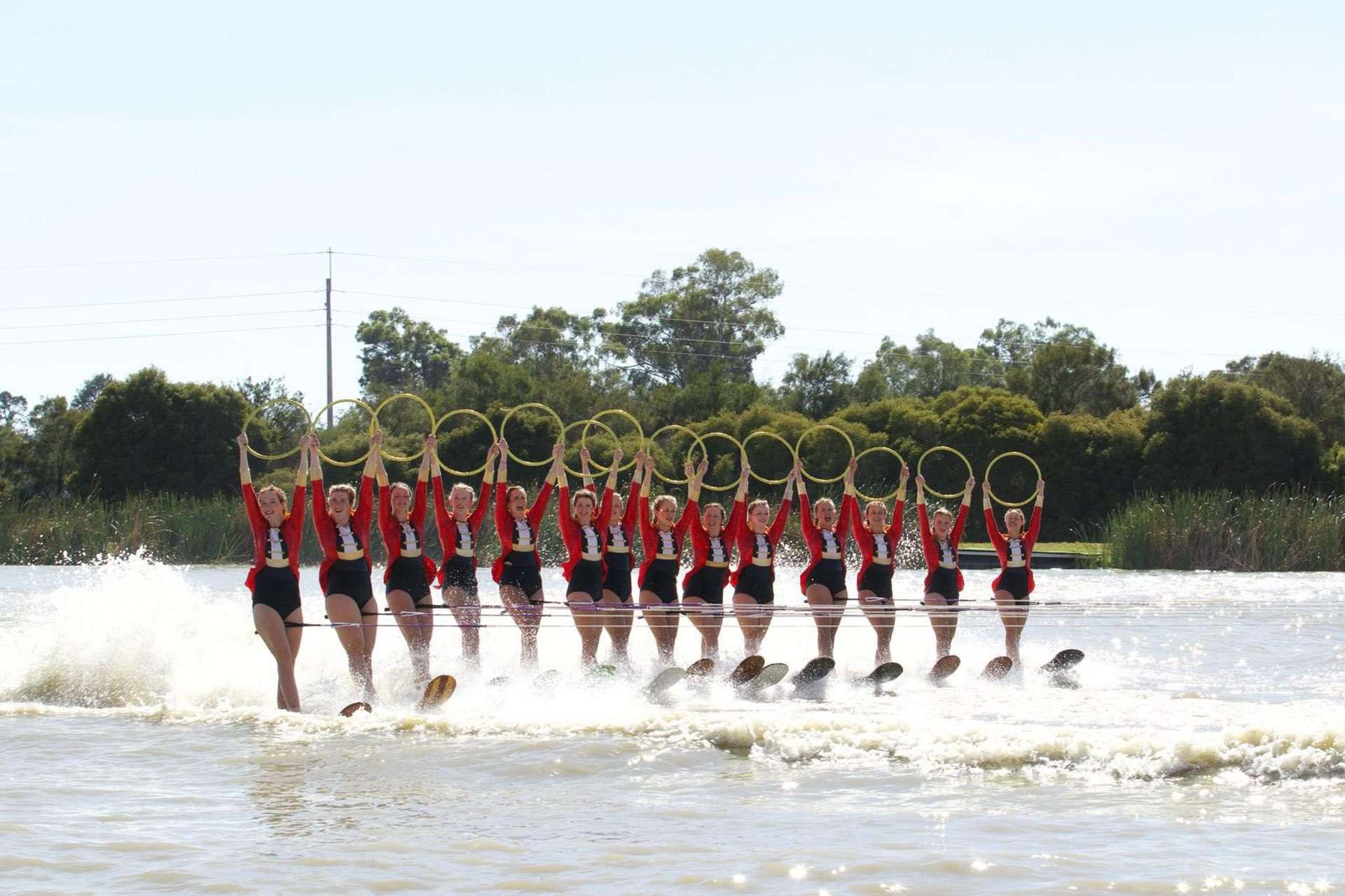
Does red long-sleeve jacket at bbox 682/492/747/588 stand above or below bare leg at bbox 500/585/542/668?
above

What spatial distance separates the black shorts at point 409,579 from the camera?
10.9 metres

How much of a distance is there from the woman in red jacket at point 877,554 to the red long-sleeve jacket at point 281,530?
4.35 m

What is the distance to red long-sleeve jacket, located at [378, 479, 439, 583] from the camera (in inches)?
432

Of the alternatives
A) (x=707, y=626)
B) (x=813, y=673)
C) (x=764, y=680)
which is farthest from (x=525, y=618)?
(x=813, y=673)

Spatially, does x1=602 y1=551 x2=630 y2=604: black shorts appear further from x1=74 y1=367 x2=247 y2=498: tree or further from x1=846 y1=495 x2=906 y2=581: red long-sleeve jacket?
x1=74 y1=367 x2=247 y2=498: tree

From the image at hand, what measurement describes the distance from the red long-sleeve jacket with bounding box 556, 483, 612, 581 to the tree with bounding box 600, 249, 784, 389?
4662 centimetres

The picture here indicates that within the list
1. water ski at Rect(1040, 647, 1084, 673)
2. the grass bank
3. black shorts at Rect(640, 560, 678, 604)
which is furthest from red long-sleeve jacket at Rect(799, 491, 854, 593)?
the grass bank

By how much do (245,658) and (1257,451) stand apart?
25435mm

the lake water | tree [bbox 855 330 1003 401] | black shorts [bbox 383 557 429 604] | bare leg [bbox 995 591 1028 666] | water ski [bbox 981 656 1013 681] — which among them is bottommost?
the lake water

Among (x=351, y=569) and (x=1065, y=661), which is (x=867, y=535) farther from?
(x=351, y=569)

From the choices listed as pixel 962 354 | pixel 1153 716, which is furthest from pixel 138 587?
pixel 962 354

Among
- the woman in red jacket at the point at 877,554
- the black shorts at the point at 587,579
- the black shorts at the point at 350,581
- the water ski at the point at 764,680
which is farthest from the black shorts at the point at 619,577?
the black shorts at the point at 350,581

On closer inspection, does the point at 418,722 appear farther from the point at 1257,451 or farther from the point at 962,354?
the point at 962,354

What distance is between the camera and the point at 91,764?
9180mm
